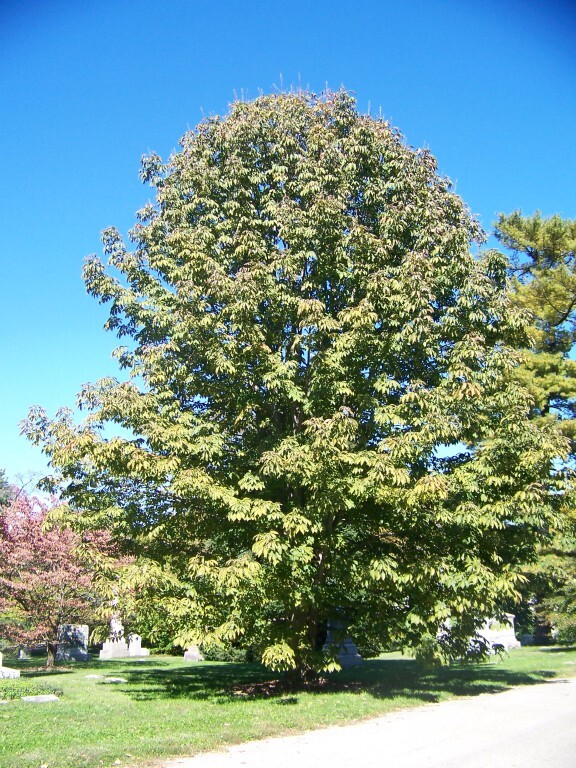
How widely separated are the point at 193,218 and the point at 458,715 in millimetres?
10029

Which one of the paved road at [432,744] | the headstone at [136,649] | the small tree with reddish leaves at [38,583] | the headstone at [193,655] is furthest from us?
the headstone at [136,649]

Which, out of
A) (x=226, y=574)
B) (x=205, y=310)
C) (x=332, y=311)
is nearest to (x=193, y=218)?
(x=205, y=310)

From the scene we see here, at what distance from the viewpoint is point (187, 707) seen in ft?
31.2

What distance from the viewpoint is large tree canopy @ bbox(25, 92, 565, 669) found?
959 cm

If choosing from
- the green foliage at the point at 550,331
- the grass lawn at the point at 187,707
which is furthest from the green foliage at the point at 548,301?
the grass lawn at the point at 187,707

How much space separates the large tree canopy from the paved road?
Answer: 160 centimetres

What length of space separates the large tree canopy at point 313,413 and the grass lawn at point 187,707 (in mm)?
1049

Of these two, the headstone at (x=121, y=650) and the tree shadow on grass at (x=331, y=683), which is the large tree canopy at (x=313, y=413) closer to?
the tree shadow on grass at (x=331, y=683)

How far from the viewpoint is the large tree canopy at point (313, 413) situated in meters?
9.59

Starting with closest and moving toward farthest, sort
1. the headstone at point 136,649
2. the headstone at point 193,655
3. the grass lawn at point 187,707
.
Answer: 1. the grass lawn at point 187,707
2. the headstone at point 193,655
3. the headstone at point 136,649

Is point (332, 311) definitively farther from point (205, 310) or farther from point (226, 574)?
point (226, 574)

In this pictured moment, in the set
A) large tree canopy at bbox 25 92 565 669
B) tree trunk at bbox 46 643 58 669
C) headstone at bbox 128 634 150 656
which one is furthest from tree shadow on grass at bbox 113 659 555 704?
headstone at bbox 128 634 150 656

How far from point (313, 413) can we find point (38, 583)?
988cm

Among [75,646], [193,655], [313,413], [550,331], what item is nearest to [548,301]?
[550,331]
